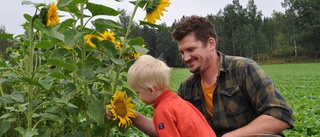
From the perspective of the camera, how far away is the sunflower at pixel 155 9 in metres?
1.87

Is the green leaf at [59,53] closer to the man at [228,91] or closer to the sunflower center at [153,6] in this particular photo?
the sunflower center at [153,6]

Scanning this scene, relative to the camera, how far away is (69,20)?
1.71 metres

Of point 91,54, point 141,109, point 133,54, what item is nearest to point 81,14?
point 91,54

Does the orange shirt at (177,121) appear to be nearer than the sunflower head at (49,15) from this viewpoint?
No

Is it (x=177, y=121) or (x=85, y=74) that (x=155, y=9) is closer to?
(x=85, y=74)

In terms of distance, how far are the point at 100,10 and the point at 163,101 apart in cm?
68

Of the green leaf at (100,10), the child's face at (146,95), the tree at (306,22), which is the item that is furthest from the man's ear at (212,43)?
the tree at (306,22)

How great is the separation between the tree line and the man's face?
146 ft

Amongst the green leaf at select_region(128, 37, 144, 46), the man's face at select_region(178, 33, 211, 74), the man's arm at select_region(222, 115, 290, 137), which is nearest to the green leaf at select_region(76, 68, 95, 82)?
the green leaf at select_region(128, 37, 144, 46)

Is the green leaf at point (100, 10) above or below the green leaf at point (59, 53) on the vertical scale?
above

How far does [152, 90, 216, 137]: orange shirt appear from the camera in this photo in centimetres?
200

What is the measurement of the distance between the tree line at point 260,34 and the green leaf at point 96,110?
1785 inches

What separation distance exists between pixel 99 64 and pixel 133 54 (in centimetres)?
22

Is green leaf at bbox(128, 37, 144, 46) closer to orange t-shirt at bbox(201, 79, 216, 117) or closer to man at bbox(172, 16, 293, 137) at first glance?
man at bbox(172, 16, 293, 137)
